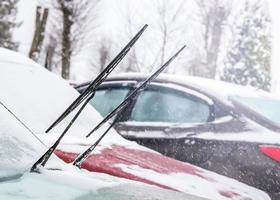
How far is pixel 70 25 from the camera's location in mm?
28656

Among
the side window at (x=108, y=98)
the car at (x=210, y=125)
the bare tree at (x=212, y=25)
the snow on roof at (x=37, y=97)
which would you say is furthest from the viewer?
the bare tree at (x=212, y=25)

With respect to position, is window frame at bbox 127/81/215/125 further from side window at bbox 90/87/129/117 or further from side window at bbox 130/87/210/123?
side window at bbox 90/87/129/117

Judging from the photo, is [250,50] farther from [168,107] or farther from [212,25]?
[168,107]

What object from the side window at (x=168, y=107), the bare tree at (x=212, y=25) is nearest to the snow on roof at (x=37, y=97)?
the side window at (x=168, y=107)

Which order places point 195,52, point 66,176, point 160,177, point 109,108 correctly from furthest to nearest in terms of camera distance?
1. point 195,52
2. point 109,108
3. point 160,177
4. point 66,176

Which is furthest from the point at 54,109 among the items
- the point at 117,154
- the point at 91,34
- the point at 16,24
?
the point at 16,24

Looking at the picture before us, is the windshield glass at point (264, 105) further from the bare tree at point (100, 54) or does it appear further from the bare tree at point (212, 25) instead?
the bare tree at point (100, 54)

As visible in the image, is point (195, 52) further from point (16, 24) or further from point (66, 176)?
point (66, 176)

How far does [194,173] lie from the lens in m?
3.47

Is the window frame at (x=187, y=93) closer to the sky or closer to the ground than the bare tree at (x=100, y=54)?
closer to the sky

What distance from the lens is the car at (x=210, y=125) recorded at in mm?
4250

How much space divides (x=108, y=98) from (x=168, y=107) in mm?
789

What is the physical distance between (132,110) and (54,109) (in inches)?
57.8

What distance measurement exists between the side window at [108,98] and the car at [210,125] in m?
0.02
